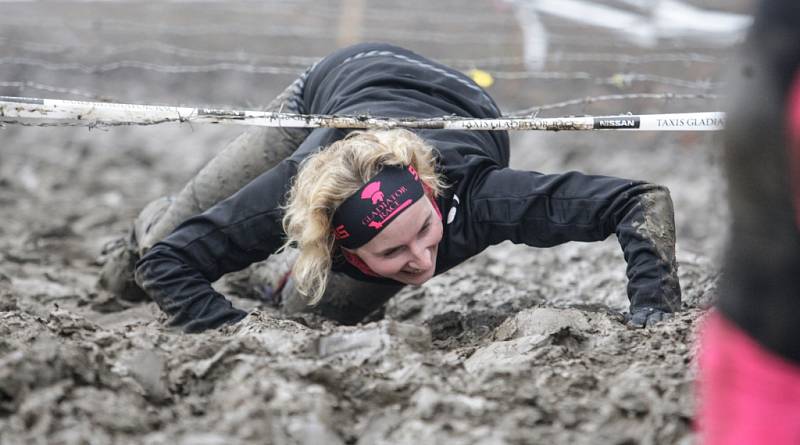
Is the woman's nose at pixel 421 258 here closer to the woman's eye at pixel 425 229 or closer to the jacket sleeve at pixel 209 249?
the woman's eye at pixel 425 229

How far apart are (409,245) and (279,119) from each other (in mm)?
668

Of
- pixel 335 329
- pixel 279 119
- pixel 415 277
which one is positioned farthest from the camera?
pixel 279 119

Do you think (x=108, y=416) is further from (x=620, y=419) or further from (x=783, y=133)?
(x=783, y=133)

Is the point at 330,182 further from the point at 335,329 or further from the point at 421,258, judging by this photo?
the point at 335,329

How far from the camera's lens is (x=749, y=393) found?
1898mm

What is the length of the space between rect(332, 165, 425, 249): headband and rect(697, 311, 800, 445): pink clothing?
5.02ft

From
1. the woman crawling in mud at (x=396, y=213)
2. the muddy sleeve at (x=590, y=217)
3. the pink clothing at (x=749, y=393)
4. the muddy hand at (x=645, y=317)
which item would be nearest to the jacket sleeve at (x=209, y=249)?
the woman crawling in mud at (x=396, y=213)

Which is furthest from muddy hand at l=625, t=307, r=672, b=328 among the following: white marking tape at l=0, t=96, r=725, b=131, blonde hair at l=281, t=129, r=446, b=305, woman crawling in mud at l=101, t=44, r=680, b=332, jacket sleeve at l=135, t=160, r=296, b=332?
jacket sleeve at l=135, t=160, r=296, b=332

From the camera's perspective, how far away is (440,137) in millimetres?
3867

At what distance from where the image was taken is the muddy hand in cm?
326

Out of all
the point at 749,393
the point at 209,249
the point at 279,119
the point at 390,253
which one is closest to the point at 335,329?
the point at 390,253

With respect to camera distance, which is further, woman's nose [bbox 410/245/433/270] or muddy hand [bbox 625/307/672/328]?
woman's nose [bbox 410/245/433/270]

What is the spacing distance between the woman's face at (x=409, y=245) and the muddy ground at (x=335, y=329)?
290 millimetres

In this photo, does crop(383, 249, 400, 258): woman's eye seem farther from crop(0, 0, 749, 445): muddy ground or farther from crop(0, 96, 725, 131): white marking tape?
crop(0, 96, 725, 131): white marking tape
